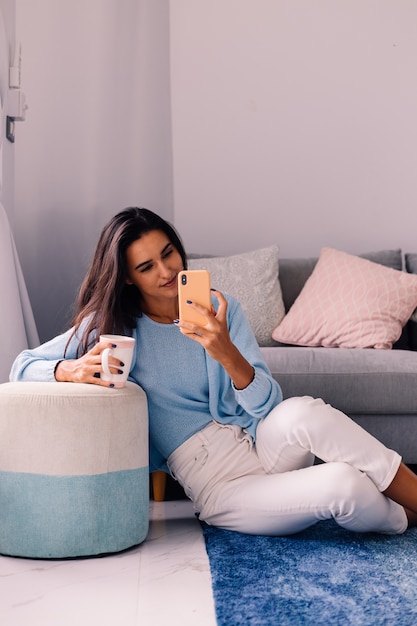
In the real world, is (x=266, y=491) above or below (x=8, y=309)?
below

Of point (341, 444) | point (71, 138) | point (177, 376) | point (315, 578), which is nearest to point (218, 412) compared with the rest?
point (177, 376)

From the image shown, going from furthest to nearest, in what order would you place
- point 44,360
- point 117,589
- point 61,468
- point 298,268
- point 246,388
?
point 298,268 → point 44,360 → point 246,388 → point 61,468 → point 117,589

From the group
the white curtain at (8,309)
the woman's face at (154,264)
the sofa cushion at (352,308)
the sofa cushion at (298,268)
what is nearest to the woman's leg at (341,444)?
the woman's face at (154,264)

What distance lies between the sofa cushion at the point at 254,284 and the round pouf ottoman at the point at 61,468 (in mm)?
1256

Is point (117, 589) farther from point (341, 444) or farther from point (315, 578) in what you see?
point (341, 444)

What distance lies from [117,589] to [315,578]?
395 mm

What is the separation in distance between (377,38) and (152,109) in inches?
41.5

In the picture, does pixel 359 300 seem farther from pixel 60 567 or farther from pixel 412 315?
pixel 60 567

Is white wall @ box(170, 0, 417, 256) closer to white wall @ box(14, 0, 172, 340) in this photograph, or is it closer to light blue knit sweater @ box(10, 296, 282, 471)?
white wall @ box(14, 0, 172, 340)

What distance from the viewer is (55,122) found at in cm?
341

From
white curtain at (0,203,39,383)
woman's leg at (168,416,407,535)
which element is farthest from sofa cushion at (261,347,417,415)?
white curtain at (0,203,39,383)

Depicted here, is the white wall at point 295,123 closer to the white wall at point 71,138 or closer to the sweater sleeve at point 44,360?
the white wall at point 71,138

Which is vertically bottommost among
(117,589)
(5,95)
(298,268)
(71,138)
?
(117,589)

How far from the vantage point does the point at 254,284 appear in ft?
9.95
